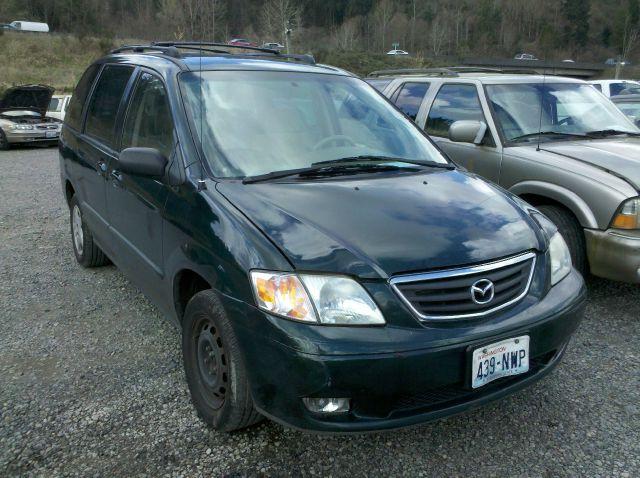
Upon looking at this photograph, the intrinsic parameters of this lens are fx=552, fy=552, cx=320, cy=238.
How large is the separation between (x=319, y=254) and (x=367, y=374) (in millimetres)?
487

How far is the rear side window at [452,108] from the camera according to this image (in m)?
4.98

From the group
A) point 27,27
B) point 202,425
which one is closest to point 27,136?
point 202,425

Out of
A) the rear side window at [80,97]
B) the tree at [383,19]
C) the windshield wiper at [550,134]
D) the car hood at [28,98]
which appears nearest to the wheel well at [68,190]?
the rear side window at [80,97]

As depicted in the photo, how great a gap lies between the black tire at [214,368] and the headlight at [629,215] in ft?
9.12

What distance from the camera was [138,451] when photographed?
2438mm

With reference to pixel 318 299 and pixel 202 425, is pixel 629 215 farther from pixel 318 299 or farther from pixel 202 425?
pixel 202 425

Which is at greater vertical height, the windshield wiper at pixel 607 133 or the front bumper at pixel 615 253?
the windshield wiper at pixel 607 133

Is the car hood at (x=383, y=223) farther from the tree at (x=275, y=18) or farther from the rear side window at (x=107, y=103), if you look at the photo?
the tree at (x=275, y=18)

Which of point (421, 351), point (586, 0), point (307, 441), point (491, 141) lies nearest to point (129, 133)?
point (307, 441)

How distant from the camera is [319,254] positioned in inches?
84.4

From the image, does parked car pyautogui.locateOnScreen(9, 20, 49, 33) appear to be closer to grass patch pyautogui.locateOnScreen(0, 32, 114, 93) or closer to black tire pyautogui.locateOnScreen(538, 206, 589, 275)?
grass patch pyautogui.locateOnScreen(0, 32, 114, 93)

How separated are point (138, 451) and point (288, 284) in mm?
1083

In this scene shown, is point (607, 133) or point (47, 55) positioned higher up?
point (47, 55)

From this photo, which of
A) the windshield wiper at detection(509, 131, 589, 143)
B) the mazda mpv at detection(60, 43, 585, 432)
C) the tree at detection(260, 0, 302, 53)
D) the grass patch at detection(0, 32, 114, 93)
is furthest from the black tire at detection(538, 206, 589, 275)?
the grass patch at detection(0, 32, 114, 93)
